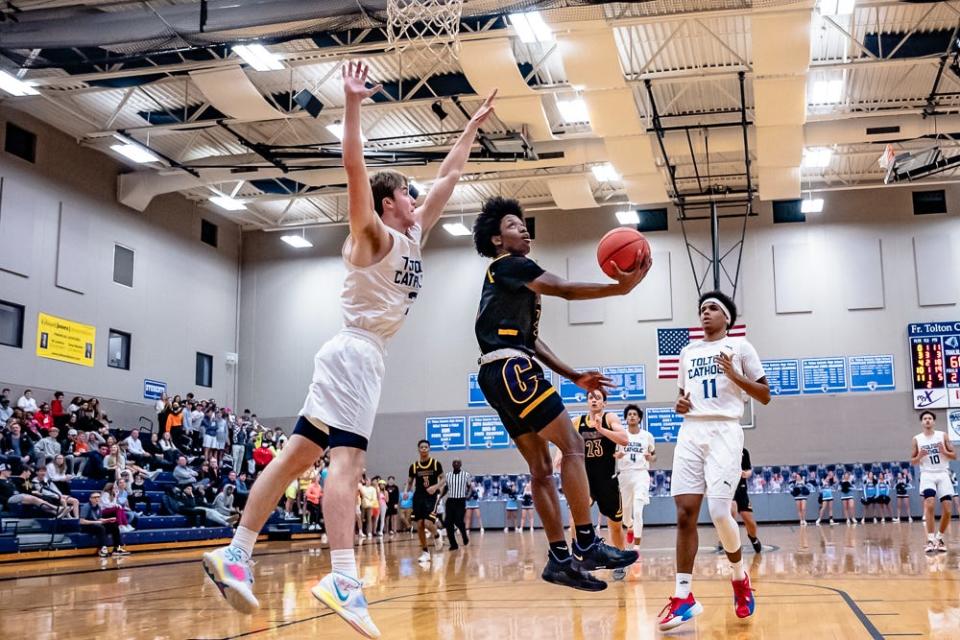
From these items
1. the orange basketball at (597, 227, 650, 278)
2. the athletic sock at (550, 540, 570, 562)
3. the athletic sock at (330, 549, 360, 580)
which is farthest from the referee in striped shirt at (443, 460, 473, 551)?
the athletic sock at (330, 549, 360, 580)

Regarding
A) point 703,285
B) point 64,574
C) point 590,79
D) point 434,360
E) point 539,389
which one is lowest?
point 64,574

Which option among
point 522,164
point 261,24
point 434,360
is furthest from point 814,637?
point 434,360

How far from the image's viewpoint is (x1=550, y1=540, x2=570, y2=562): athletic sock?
5.16 m

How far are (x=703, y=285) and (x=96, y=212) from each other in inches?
658

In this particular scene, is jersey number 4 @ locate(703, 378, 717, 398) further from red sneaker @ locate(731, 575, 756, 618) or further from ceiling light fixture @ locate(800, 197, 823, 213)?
ceiling light fixture @ locate(800, 197, 823, 213)

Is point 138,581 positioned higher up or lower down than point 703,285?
lower down

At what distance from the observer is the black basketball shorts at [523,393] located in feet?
17.0

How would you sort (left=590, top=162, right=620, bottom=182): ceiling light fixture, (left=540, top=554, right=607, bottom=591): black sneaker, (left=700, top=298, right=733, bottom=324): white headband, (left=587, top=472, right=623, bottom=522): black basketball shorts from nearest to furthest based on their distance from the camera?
(left=540, top=554, right=607, bottom=591): black sneaker < (left=700, top=298, right=733, bottom=324): white headband < (left=587, top=472, right=623, bottom=522): black basketball shorts < (left=590, top=162, right=620, bottom=182): ceiling light fixture

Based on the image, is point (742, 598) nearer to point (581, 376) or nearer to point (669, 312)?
point (581, 376)

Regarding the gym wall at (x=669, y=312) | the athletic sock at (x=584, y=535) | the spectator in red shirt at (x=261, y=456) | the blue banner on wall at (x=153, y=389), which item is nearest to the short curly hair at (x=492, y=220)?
the athletic sock at (x=584, y=535)

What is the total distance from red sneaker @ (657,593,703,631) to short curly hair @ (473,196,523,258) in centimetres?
252

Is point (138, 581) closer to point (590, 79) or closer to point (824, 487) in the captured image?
point (590, 79)

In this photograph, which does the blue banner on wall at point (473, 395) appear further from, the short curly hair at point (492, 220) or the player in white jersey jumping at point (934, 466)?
the short curly hair at point (492, 220)

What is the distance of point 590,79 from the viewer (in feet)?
56.6
